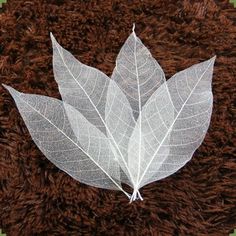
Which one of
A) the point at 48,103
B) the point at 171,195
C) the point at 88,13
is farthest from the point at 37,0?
the point at 171,195

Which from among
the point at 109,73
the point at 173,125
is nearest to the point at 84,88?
the point at 109,73

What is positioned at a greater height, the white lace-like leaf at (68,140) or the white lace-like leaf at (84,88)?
the white lace-like leaf at (84,88)

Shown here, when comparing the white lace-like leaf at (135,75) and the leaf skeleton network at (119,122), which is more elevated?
the white lace-like leaf at (135,75)

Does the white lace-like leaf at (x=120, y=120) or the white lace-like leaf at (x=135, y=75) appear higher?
the white lace-like leaf at (x=135, y=75)

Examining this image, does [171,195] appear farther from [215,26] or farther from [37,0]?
[37,0]

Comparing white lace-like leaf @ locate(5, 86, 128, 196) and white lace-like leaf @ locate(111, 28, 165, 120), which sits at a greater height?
white lace-like leaf @ locate(111, 28, 165, 120)

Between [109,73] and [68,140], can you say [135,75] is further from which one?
[68,140]

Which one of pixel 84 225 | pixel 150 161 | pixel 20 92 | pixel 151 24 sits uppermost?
pixel 151 24
